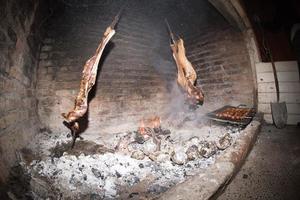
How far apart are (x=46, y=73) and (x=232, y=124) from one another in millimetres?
4236

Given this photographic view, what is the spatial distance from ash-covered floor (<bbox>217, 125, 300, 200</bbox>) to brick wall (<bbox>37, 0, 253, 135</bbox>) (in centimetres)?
173

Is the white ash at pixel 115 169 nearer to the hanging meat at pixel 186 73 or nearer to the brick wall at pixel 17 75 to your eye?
the brick wall at pixel 17 75

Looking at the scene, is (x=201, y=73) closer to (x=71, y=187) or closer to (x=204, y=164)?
(x=204, y=164)

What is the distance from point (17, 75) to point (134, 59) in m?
2.76

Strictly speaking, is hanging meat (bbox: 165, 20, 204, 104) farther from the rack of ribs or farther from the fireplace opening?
the fireplace opening

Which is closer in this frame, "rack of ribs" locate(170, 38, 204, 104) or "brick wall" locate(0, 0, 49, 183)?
"brick wall" locate(0, 0, 49, 183)

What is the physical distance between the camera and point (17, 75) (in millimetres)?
3689

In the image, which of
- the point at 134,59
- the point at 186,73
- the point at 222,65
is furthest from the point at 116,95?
the point at 222,65

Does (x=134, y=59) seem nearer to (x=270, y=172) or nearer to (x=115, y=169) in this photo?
(x=115, y=169)

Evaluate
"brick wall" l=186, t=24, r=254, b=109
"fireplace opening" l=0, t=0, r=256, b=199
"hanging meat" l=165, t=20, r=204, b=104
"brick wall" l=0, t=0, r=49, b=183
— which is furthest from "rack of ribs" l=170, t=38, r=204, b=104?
"brick wall" l=0, t=0, r=49, b=183

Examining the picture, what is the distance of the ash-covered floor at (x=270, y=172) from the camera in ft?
8.46

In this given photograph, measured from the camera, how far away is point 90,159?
3.53 meters

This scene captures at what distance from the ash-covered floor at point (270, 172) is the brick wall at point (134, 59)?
1.73 meters

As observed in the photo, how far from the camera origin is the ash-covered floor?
8.46 feet
